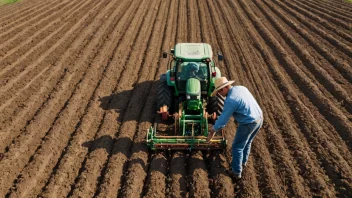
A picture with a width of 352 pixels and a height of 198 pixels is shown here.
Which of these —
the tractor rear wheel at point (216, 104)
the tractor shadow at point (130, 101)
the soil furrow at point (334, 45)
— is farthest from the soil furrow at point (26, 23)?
the soil furrow at point (334, 45)

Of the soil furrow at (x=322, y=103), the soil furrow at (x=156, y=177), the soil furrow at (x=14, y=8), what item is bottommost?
the soil furrow at (x=322, y=103)

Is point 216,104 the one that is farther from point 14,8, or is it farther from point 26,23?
point 14,8

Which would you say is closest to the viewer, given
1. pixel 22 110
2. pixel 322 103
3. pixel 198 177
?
pixel 198 177

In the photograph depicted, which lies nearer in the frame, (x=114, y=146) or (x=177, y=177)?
(x=177, y=177)

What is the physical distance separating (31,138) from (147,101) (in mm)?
2826

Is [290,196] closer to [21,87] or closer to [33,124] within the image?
[33,124]

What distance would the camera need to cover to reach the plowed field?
5.34 meters

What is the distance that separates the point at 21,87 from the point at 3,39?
14.3ft

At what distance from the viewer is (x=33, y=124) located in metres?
6.75

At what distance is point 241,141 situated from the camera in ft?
16.4

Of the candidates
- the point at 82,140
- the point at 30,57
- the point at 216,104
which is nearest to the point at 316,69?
the point at 216,104

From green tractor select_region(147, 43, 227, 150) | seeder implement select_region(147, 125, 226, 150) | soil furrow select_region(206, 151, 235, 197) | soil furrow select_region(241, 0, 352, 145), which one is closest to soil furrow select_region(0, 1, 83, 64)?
green tractor select_region(147, 43, 227, 150)

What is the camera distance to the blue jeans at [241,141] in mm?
4887

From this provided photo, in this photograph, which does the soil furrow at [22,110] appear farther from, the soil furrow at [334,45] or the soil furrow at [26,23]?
the soil furrow at [334,45]
